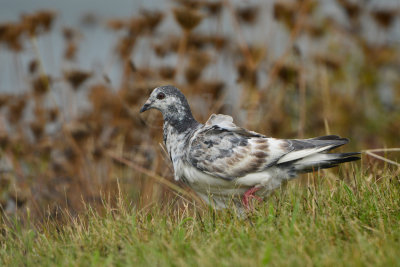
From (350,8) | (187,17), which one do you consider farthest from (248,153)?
(350,8)

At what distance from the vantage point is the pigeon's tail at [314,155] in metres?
4.43

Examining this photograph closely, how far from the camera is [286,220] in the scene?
11.8 feet

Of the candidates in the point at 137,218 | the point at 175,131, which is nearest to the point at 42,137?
the point at 175,131

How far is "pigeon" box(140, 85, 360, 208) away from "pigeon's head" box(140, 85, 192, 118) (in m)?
0.34

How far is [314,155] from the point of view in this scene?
455 centimetres

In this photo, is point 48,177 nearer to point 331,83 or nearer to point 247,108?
point 247,108

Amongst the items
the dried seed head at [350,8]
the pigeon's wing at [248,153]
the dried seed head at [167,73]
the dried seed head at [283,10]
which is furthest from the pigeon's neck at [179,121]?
the dried seed head at [350,8]

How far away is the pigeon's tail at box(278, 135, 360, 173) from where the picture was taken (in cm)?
443

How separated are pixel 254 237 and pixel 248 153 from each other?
3.49ft

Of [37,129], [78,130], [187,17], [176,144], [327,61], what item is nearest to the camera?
[176,144]

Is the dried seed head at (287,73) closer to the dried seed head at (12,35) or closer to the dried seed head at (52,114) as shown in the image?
the dried seed head at (52,114)

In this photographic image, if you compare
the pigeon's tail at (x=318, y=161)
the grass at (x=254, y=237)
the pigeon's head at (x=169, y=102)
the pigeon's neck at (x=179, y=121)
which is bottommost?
the grass at (x=254, y=237)

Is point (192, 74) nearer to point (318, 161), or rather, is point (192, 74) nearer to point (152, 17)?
point (152, 17)

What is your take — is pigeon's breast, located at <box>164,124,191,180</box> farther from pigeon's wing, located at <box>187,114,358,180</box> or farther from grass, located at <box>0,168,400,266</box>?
grass, located at <box>0,168,400,266</box>
